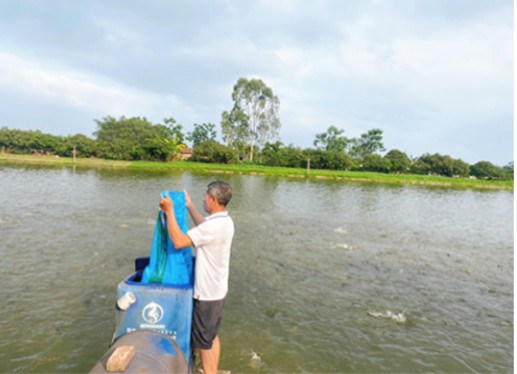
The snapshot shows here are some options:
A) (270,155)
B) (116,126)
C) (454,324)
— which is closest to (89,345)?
(454,324)

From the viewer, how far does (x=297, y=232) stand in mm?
15125

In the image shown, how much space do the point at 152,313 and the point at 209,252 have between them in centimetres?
89

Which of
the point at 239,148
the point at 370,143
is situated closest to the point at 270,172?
the point at 239,148

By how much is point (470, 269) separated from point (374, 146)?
85866mm

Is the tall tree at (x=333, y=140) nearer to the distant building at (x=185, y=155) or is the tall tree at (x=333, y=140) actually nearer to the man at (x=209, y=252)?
the distant building at (x=185, y=155)

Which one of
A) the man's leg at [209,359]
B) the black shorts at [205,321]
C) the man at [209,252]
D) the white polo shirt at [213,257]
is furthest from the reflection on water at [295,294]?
the white polo shirt at [213,257]

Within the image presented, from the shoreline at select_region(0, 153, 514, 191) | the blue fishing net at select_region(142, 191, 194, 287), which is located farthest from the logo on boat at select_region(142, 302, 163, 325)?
the shoreline at select_region(0, 153, 514, 191)

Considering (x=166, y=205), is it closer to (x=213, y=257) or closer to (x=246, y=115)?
(x=213, y=257)

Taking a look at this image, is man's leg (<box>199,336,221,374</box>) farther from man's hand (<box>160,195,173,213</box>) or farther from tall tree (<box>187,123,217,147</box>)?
tall tree (<box>187,123,217,147</box>)

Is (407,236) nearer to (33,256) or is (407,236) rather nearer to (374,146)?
(33,256)

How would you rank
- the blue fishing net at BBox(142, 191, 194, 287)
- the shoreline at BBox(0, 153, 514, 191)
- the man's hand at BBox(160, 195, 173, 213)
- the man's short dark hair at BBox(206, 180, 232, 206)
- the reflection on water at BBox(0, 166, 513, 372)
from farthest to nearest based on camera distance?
the shoreline at BBox(0, 153, 514, 191), the reflection on water at BBox(0, 166, 513, 372), the blue fishing net at BBox(142, 191, 194, 287), the man's short dark hair at BBox(206, 180, 232, 206), the man's hand at BBox(160, 195, 173, 213)

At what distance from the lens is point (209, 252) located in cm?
366

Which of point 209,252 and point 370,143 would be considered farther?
point 370,143

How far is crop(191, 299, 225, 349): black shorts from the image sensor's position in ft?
12.3
